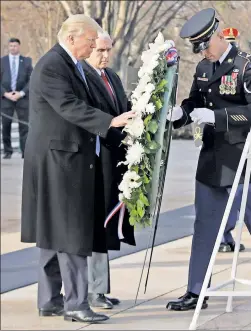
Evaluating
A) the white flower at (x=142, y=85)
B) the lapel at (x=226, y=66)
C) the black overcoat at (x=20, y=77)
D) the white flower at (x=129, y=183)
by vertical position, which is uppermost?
the lapel at (x=226, y=66)

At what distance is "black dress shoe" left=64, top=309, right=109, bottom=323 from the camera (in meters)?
5.68

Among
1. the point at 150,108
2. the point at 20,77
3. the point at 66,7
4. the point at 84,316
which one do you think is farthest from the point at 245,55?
the point at 66,7

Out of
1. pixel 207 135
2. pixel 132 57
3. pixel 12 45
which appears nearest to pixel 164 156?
pixel 207 135

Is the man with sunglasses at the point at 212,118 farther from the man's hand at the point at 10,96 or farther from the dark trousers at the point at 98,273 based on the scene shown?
the man's hand at the point at 10,96

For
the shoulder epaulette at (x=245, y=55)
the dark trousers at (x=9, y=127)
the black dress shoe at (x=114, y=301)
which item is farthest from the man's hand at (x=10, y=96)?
the shoulder epaulette at (x=245, y=55)

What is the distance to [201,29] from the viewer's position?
5.23 metres

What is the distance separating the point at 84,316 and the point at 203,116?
136 centimetres

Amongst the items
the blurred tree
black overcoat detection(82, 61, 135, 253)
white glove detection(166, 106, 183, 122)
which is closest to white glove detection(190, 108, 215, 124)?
white glove detection(166, 106, 183, 122)

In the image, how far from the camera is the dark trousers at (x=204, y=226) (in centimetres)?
565

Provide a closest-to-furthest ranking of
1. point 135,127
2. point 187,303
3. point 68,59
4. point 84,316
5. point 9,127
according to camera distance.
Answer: point 135,127 → point 68,59 → point 84,316 → point 187,303 → point 9,127

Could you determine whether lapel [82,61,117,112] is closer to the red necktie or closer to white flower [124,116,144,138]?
the red necktie

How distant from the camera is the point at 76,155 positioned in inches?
219

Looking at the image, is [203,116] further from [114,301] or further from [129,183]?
[114,301]

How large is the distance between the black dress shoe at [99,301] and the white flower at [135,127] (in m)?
1.30
